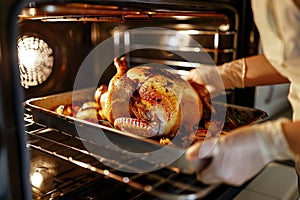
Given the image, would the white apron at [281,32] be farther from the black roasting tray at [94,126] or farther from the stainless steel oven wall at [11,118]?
the stainless steel oven wall at [11,118]

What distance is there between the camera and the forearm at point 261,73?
86 centimetres

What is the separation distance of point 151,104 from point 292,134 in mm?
338

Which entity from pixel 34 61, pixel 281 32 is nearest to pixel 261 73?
pixel 281 32

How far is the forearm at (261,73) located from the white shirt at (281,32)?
0.59ft

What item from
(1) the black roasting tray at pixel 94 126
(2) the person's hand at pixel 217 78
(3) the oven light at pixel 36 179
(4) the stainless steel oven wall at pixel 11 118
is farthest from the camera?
(2) the person's hand at pixel 217 78

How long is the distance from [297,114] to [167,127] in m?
0.29

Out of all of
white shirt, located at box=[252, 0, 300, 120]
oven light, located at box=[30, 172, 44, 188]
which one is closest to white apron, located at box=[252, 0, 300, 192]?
white shirt, located at box=[252, 0, 300, 120]

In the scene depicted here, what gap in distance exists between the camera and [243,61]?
90 cm

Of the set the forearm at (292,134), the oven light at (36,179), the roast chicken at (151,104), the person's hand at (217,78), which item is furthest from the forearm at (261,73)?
the oven light at (36,179)

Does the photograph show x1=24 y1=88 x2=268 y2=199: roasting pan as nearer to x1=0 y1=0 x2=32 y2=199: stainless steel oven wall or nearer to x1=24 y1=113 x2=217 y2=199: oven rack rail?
x1=24 y1=113 x2=217 y2=199: oven rack rail

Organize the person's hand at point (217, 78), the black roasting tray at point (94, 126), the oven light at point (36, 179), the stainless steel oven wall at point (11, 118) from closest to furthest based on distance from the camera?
the stainless steel oven wall at point (11, 118) → the black roasting tray at point (94, 126) → the oven light at point (36, 179) → the person's hand at point (217, 78)

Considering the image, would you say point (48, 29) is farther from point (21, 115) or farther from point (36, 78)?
point (21, 115)

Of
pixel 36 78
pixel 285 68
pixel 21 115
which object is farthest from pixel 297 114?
pixel 36 78

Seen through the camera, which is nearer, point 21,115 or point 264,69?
point 21,115
